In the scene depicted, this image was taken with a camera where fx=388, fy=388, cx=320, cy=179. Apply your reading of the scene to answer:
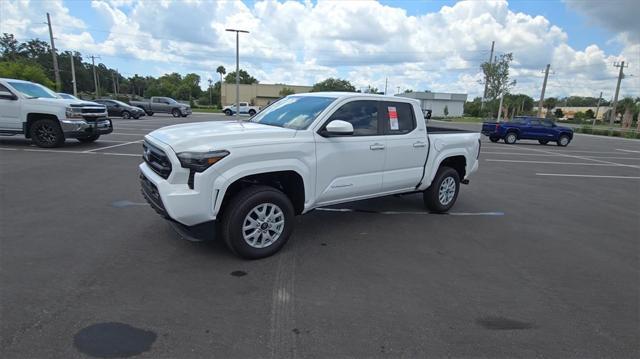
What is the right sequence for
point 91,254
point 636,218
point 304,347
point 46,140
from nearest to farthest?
point 304,347, point 91,254, point 636,218, point 46,140

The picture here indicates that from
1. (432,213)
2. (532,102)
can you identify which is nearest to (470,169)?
(432,213)

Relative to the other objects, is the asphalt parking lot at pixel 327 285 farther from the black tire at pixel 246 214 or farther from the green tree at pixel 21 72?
the green tree at pixel 21 72

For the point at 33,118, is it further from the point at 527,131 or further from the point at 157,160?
the point at 527,131

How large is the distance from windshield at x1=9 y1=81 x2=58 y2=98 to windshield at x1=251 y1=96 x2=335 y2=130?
9.45 m

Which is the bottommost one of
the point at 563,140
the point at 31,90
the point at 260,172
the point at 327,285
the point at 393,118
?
the point at 327,285

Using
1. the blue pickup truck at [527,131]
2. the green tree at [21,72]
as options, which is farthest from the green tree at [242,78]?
the blue pickup truck at [527,131]

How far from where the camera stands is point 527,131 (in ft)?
75.3

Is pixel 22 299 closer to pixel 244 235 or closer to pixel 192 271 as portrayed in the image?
pixel 192 271

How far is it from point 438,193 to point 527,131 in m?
19.8

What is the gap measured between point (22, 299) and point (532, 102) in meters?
128

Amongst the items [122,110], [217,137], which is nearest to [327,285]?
[217,137]

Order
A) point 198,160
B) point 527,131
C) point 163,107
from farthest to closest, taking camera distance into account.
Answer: point 163,107 < point 527,131 < point 198,160

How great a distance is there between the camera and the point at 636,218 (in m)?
6.90

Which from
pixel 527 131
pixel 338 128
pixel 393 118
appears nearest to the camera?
pixel 338 128
